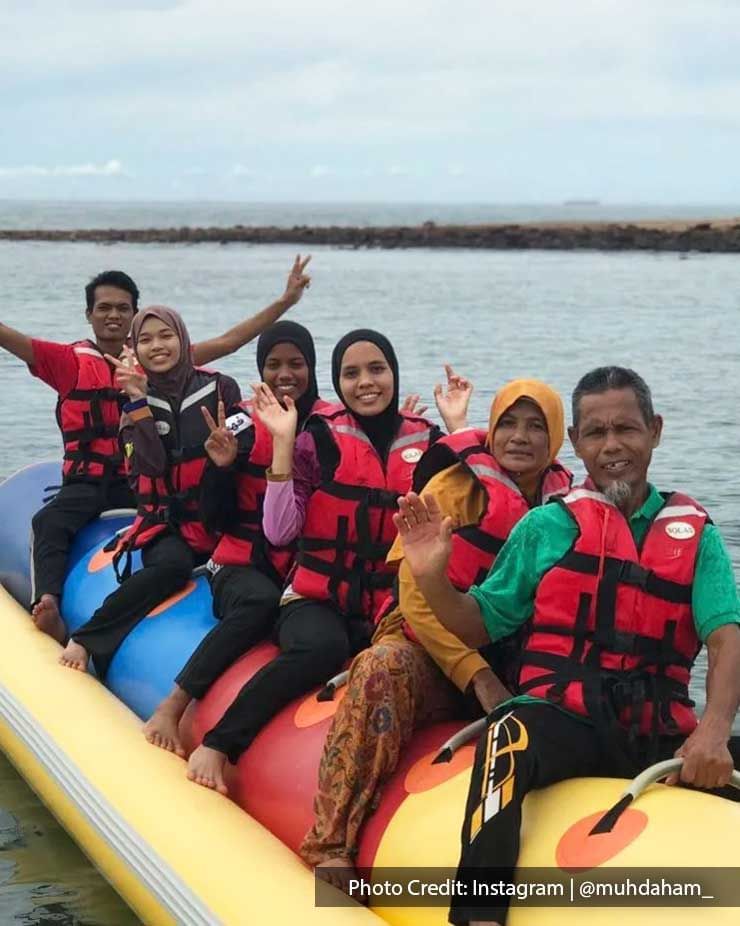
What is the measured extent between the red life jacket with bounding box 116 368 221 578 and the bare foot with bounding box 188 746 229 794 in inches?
37.8

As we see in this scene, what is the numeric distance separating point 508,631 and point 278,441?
0.92 m

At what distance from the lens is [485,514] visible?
3.40 metres

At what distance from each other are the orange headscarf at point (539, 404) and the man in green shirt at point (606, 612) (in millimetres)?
209

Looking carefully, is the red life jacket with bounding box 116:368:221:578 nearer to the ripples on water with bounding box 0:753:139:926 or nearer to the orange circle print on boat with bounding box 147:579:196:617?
the orange circle print on boat with bounding box 147:579:196:617

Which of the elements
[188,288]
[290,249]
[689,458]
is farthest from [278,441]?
[290,249]

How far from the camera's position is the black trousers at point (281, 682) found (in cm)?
364

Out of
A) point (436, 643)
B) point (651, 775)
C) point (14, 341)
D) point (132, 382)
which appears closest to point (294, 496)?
point (436, 643)

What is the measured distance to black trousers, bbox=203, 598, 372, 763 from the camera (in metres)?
3.64

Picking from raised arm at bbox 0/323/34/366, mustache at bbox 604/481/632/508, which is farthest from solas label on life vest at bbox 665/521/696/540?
raised arm at bbox 0/323/34/366

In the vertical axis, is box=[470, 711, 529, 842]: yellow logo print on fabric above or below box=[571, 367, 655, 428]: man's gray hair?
below

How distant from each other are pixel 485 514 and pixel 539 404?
0.95ft

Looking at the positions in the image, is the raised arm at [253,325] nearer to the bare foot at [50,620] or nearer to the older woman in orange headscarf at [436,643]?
the bare foot at [50,620]

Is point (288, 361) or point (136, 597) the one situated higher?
point (288, 361)

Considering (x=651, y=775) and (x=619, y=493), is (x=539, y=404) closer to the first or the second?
(x=619, y=493)
